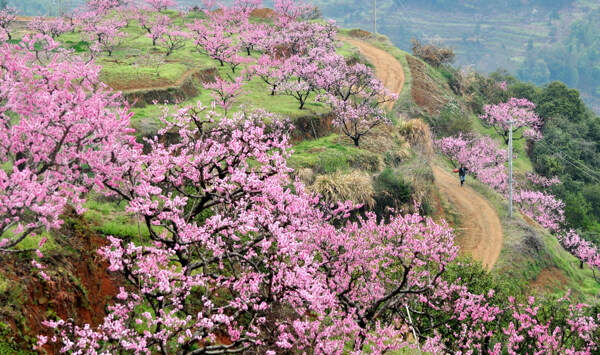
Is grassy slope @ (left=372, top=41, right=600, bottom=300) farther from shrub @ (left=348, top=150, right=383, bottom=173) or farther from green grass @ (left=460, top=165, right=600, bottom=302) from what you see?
shrub @ (left=348, top=150, right=383, bottom=173)

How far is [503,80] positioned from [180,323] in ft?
274

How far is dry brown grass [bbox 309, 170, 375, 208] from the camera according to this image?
27.5 meters

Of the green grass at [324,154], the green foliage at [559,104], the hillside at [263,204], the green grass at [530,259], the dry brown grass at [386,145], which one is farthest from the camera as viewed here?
the green foliage at [559,104]

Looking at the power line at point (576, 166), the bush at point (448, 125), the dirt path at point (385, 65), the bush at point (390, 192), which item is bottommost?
the power line at point (576, 166)

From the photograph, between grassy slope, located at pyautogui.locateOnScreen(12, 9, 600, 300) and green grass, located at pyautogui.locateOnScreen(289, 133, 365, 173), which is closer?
green grass, located at pyautogui.locateOnScreen(289, 133, 365, 173)

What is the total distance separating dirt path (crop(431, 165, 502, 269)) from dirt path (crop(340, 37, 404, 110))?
17002 millimetres

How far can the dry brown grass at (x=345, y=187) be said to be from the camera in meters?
27.5

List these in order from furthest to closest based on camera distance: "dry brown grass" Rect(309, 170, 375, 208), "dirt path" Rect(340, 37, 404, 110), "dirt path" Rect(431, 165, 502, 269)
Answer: "dirt path" Rect(340, 37, 404, 110), "dirt path" Rect(431, 165, 502, 269), "dry brown grass" Rect(309, 170, 375, 208)

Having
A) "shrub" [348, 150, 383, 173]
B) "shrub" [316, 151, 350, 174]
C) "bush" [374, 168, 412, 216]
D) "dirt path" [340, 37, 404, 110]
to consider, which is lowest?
"bush" [374, 168, 412, 216]

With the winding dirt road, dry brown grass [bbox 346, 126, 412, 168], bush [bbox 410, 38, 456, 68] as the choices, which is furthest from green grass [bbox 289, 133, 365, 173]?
bush [bbox 410, 38, 456, 68]

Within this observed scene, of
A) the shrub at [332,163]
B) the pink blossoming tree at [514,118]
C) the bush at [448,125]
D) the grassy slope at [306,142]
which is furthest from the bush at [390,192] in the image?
the pink blossoming tree at [514,118]

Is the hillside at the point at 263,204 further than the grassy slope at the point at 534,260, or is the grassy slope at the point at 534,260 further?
the grassy slope at the point at 534,260

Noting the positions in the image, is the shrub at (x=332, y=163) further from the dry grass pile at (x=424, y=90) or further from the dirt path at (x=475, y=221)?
the dry grass pile at (x=424, y=90)

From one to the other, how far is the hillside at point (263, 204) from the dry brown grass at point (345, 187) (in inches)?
5.1
